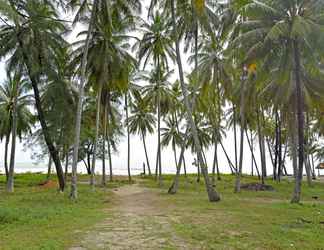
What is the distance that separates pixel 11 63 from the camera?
1831 cm

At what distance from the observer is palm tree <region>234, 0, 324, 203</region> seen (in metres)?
13.6

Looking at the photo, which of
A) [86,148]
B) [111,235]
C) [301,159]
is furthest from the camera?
[86,148]

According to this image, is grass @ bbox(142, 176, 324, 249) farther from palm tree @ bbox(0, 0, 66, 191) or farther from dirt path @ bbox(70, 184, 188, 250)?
palm tree @ bbox(0, 0, 66, 191)

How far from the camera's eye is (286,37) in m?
14.5

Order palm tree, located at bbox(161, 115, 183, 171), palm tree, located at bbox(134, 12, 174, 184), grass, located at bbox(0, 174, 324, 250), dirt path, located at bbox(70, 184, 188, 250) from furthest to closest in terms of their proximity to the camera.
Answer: palm tree, located at bbox(161, 115, 183, 171), palm tree, located at bbox(134, 12, 174, 184), grass, located at bbox(0, 174, 324, 250), dirt path, located at bbox(70, 184, 188, 250)

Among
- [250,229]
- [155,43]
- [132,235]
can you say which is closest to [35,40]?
[155,43]

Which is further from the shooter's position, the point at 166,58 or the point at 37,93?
the point at 166,58

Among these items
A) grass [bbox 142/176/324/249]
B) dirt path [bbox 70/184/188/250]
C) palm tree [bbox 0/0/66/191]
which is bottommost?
grass [bbox 142/176/324/249]

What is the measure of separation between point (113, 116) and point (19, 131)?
912cm

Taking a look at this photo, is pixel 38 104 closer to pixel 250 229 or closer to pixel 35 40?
pixel 35 40

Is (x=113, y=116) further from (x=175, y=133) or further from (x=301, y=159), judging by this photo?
(x=301, y=159)

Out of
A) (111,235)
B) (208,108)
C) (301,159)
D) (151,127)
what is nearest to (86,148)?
(151,127)

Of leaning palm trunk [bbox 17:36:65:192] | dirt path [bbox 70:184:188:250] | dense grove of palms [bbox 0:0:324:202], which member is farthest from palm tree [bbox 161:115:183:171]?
dirt path [bbox 70:184:188:250]

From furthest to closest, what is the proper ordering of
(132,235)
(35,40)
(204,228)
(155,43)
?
(155,43)
(35,40)
(204,228)
(132,235)
